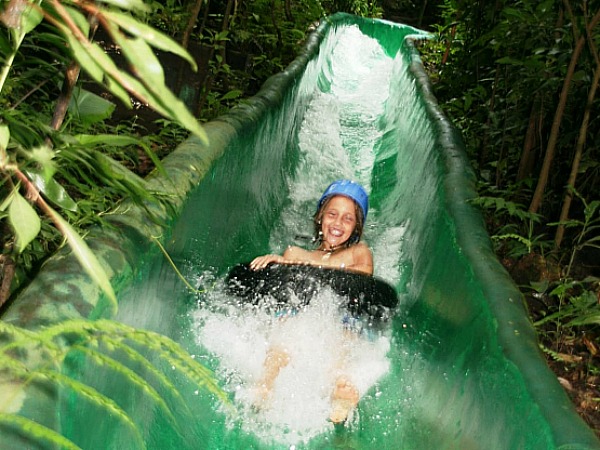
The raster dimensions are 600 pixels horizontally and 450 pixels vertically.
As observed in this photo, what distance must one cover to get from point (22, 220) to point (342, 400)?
1.91 meters

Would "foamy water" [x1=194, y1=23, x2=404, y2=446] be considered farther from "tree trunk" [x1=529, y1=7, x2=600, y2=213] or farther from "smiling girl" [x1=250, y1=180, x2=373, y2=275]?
"tree trunk" [x1=529, y1=7, x2=600, y2=213]

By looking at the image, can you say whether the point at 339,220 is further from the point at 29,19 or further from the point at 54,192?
the point at 29,19

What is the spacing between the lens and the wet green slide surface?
1.17 meters

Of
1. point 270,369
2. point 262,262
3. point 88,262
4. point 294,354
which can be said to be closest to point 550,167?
point 262,262

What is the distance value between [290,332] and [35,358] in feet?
5.19

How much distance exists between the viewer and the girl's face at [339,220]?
11.2 ft

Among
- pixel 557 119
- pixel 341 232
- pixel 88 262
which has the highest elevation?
pixel 557 119

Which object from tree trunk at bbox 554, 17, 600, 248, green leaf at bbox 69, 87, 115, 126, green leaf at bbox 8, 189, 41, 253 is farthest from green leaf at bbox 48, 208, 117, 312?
tree trunk at bbox 554, 17, 600, 248

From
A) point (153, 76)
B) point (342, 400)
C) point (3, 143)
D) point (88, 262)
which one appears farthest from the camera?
point (342, 400)

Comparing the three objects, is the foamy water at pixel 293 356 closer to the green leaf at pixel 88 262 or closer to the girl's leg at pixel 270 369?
the girl's leg at pixel 270 369

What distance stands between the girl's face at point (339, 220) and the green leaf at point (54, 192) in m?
2.45

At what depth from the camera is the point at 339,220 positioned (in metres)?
3.41

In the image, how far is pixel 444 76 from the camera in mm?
7805

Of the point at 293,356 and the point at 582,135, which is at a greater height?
the point at 582,135
